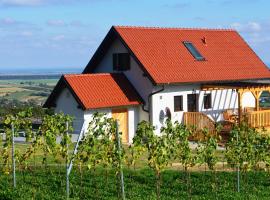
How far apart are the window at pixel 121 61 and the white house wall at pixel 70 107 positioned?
11.7 feet

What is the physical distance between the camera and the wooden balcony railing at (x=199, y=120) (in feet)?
95.2

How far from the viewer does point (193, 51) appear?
33.2 m

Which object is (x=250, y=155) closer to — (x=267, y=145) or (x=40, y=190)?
(x=267, y=145)

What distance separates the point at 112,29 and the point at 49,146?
53.5ft

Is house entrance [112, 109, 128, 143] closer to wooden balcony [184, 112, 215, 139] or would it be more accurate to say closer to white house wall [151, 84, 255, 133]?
white house wall [151, 84, 255, 133]

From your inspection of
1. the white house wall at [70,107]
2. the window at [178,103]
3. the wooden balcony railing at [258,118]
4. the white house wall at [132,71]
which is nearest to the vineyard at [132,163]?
the white house wall at [70,107]

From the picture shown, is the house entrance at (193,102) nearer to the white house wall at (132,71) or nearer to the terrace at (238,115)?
the terrace at (238,115)

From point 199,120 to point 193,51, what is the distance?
528cm

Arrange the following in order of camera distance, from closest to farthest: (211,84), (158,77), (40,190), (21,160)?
(40,190) < (21,160) < (158,77) < (211,84)

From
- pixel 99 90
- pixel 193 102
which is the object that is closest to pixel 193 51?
pixel 193 102

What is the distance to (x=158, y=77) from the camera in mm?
28891

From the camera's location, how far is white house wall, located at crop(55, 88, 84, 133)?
2752cm

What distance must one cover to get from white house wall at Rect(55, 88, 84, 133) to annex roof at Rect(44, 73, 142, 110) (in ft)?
1.05

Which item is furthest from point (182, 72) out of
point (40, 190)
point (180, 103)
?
point (40, 190)
